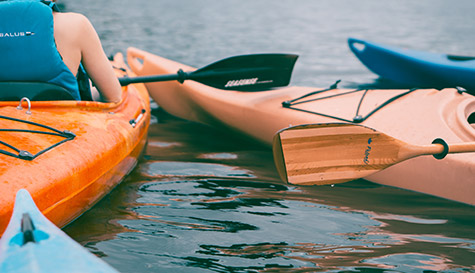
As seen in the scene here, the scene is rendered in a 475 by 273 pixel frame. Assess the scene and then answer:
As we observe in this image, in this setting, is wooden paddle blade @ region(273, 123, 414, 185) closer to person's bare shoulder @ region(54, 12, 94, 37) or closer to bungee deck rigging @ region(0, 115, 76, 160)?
bungee deck rigging @ region(0, 115, 76, 160)

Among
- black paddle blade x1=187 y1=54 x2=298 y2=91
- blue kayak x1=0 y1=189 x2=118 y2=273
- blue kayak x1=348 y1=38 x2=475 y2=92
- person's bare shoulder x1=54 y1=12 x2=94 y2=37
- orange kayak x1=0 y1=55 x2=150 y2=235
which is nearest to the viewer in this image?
blue kayak x1=0 y1=189 x2=118 y2=273

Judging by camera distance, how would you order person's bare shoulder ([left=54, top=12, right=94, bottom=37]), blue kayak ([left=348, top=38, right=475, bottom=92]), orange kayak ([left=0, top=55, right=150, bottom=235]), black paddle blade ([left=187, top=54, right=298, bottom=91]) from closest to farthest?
orange kayak ([left=0, top=55, right=150, bottom=235]) < person's bare shoulder ([left=54, top=12, right=94, bottom=37]) < black paddle blade ([left=187, top=54, right=298, bottom=91]) < blue kayak ([left=348, top=38, right=475, bottom=92])

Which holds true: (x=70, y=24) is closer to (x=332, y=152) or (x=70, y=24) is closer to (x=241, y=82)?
(x=332, y=152)

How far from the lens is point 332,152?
2549 millimetres

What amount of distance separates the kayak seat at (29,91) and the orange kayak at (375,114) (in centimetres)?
158

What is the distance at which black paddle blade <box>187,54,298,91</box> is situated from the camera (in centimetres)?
395

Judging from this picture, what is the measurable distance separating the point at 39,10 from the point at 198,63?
6.89m

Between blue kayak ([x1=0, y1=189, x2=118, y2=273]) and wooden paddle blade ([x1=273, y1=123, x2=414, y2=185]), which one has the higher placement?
wooden paddle blade ([x1=273, y1=123, x2=414, y2=185])

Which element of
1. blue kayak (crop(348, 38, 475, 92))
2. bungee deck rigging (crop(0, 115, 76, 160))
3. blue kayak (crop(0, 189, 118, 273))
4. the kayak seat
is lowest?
blue kayak (crop(0, 189, 118, 273))

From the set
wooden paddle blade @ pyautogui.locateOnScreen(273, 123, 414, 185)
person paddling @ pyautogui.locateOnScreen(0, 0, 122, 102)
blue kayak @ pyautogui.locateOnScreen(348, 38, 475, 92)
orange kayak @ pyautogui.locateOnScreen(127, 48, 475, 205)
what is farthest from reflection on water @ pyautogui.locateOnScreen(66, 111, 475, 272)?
blue kayak @ pyautogui.locateOnScreen(348, 38, 475, 92)

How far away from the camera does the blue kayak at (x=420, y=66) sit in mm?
4668

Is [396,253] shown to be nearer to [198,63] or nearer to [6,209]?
[6,209]

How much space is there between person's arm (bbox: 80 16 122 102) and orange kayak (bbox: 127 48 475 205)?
1.08 meters

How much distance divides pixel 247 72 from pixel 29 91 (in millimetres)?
1847
